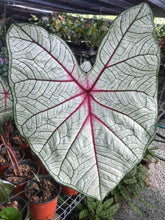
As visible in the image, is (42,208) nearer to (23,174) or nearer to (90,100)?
(23,174)

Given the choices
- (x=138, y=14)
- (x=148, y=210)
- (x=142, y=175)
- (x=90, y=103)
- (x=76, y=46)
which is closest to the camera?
(x=138, y=14)

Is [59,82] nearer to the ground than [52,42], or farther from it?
nearer to the ground

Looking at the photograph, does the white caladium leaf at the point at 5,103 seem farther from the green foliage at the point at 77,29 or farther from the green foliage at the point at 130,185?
the green foliage at the point at 77,29

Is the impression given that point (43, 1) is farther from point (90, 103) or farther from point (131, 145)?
point (131, 145)

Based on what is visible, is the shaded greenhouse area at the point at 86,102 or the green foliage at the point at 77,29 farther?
the green foliage at the point at 77,29

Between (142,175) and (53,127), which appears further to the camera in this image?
(142,175)

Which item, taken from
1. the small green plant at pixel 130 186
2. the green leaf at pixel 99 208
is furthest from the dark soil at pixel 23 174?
the small green plant at pixel 130 186

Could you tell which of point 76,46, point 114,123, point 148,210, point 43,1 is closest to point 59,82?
point 114,123
